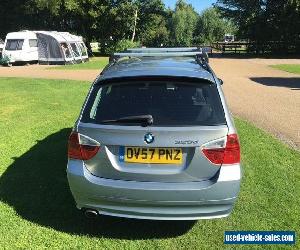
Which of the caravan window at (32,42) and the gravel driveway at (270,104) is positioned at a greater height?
the caravan window at (32,42)

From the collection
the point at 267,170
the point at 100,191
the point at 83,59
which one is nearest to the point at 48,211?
the point at 100,191

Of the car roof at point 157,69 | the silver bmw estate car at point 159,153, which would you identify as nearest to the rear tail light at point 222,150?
the silver bmw estate car at point 159,153

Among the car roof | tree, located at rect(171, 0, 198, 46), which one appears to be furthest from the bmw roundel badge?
tree, located at rect(171, 0, 198, 46)

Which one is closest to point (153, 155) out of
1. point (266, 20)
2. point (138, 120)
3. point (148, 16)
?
point (138, 120)

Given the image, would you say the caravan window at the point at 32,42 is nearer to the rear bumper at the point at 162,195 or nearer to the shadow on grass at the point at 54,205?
→ the shadow on grass at the point at 54,205

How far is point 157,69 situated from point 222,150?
109cm

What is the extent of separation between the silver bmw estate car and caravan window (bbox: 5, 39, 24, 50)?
29799mm

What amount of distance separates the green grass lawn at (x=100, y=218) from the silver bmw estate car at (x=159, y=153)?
404 mm

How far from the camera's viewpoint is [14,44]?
106 feet

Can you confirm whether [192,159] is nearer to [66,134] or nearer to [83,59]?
[66,134]

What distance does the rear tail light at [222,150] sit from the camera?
3.87 meters

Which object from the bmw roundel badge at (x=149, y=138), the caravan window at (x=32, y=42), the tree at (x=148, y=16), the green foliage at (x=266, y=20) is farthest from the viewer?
the tree at (x=148, y=16)

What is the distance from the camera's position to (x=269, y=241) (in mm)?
4316

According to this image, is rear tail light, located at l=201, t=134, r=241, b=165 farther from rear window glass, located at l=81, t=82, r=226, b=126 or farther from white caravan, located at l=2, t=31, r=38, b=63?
white caravan, located at l=2, t=31, r=38, b=63
